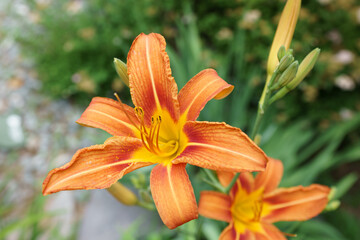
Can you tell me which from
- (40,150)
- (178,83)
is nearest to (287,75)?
(178,83)

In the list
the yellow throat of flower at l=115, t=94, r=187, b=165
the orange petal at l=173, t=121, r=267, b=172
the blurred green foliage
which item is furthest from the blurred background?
the orange petal at l=173, t=121, r=267, b=172

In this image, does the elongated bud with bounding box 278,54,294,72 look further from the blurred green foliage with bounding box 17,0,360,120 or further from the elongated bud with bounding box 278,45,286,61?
the blurred green foliage with bounding box 17,0,360,120

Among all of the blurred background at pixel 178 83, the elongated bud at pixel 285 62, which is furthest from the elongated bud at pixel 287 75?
the blurred background at pixel 178 83

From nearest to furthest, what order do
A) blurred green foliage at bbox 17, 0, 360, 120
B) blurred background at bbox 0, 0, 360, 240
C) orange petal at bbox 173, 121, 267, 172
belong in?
orange petal at bbox 173, 121, 267, 172 < blurred background at bbox 0, 0, 360, 240 < blurred green foliage at bbox 17, 0, 360, 120

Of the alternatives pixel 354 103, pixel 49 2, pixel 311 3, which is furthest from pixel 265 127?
pixel 49 2

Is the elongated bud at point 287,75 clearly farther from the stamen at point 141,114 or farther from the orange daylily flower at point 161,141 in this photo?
the stamen at point 141,114

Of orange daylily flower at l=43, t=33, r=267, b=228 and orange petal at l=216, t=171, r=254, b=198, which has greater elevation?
orange daylily flower at l=43, t=33, r=267, b=228

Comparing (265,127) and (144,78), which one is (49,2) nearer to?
(265,127)
